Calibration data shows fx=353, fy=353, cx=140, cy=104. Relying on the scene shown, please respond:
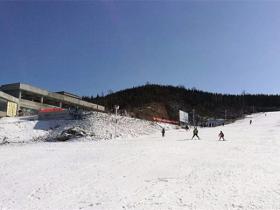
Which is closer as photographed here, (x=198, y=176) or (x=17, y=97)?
(x=198, y=176)

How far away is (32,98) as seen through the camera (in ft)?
247

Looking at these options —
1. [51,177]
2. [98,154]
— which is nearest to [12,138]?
[98,154]

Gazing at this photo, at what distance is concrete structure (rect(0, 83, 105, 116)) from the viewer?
65688 millimetres

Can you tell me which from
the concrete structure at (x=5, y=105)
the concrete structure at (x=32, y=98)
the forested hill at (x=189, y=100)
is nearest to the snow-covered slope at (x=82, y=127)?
the concrete structure at (x=5, y=105)

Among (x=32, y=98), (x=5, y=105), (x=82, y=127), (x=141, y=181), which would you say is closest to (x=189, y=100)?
(x=32, y=98)

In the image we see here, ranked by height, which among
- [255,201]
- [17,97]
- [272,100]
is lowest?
[255,201]

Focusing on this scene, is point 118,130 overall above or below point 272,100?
below

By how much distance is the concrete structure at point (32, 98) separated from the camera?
65688 millimetres

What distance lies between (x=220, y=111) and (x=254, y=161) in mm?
164980

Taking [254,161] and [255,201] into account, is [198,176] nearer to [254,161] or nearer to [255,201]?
[255,201]

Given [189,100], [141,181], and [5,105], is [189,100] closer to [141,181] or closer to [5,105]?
[5,105]

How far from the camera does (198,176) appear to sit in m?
16.3

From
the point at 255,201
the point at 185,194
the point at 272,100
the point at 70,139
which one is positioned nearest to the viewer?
the point at 255,201

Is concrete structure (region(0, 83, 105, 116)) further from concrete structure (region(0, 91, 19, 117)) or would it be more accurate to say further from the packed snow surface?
the packed snow surface
